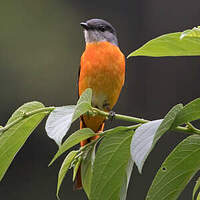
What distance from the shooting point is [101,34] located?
12.0ft

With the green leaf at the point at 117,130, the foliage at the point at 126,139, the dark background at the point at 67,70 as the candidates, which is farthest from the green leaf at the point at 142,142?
the dark background at the point at 67,70

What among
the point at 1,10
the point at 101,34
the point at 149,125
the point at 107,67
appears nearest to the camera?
the point at 149,125

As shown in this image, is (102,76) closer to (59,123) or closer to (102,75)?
(102,75)

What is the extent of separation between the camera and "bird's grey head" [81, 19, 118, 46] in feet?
11.7

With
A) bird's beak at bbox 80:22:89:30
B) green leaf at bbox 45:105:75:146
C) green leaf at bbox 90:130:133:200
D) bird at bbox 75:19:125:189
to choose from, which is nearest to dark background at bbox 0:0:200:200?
bird's beak at bbox 80:22:89:30

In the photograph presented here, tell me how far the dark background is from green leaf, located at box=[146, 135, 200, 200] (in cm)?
437

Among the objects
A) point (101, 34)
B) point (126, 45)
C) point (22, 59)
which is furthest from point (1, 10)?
point (101, 34)

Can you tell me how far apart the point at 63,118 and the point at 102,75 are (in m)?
1.88

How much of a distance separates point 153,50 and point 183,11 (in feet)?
16.6

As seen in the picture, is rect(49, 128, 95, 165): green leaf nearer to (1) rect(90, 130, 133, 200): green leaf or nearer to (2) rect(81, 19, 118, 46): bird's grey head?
(1) rect(90, 130, 133, 200): green leaf

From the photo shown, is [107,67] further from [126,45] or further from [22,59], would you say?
[22,59]

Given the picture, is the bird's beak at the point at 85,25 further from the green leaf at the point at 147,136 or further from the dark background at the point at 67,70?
the green leaf at the point at 147,136

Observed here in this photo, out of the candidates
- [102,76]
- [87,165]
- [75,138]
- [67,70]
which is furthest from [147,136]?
[67,70]

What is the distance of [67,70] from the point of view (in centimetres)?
730
